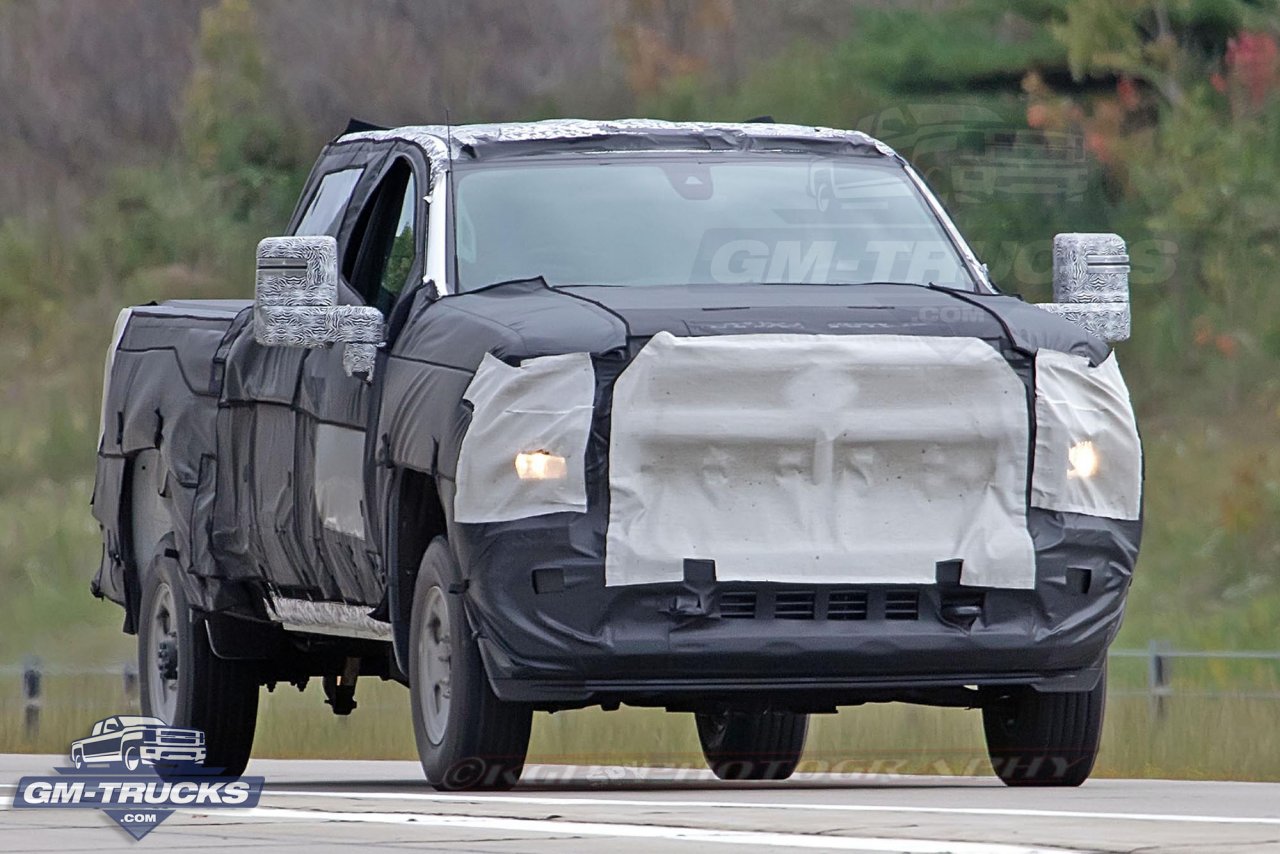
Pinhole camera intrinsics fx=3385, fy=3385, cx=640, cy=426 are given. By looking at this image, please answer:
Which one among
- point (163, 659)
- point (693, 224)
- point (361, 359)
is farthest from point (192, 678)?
point (693, 224)

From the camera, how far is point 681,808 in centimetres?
941

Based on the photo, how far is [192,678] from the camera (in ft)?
→ 43.2

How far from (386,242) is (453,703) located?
228 cm

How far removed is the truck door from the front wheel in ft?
5.02

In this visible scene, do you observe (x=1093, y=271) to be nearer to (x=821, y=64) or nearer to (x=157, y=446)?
(x=157, y=446)

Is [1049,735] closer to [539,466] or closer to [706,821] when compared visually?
[539,466]

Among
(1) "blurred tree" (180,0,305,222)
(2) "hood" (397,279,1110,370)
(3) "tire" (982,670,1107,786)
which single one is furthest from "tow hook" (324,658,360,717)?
(1) "blurred tree" (180,0,305,222)

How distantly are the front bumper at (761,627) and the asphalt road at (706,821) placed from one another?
0.36 metres

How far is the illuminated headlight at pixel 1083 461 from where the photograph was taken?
10.4m

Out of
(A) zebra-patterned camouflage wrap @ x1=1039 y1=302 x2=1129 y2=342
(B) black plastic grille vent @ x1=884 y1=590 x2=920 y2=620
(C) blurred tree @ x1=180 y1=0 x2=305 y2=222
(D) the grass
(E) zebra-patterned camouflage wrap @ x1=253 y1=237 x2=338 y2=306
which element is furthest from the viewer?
(C) blurred tree @ x1=180 y1=0 x2=305 y2=222

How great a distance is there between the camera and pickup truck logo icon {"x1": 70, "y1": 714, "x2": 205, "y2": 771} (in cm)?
1327

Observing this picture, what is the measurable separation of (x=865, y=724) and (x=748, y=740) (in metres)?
2.70

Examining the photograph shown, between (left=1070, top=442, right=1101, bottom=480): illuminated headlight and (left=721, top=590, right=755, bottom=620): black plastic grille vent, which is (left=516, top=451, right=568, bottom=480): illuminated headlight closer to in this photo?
(left=721, top=590, right=755, bottom=620): black plastic grille vent

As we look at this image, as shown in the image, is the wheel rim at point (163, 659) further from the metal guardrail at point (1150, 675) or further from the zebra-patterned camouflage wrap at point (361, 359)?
the metal guardrail at point (1150, 675)
